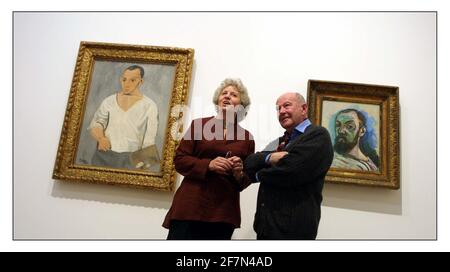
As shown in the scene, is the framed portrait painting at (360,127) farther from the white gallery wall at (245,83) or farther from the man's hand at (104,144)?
the man's hand at (104,144)

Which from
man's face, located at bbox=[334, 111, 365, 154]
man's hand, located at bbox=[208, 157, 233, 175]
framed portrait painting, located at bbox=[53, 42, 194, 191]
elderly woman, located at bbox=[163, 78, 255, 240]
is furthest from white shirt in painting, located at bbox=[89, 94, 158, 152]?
man's face, located at bbox=[334, 111, 365, 154]

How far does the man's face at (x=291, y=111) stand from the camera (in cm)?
151

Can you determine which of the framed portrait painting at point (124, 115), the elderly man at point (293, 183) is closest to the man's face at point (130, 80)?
the framed portrait painting at point (124, 115)

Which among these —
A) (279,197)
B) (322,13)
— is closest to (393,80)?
(322,13)

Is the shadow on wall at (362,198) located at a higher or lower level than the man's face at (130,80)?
lower

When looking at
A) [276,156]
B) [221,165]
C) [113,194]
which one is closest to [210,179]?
[221,165]

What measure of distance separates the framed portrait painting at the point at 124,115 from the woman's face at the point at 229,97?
0.48 metres

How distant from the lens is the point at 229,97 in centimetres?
162

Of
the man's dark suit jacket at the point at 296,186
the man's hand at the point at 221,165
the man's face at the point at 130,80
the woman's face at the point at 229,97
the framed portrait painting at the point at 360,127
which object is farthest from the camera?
the man's face at the point at 130,80

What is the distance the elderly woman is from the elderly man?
106 millimetres

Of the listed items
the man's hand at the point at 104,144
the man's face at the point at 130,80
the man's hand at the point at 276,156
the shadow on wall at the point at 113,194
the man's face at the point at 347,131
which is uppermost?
the man's face at the point at 130,80

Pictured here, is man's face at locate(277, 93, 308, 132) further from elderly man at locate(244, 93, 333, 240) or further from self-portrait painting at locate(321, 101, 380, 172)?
self-portrait painting at locate(321, 101, 380, 172)

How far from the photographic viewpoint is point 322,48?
2139 mm

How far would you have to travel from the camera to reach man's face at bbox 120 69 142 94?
2135 mm
